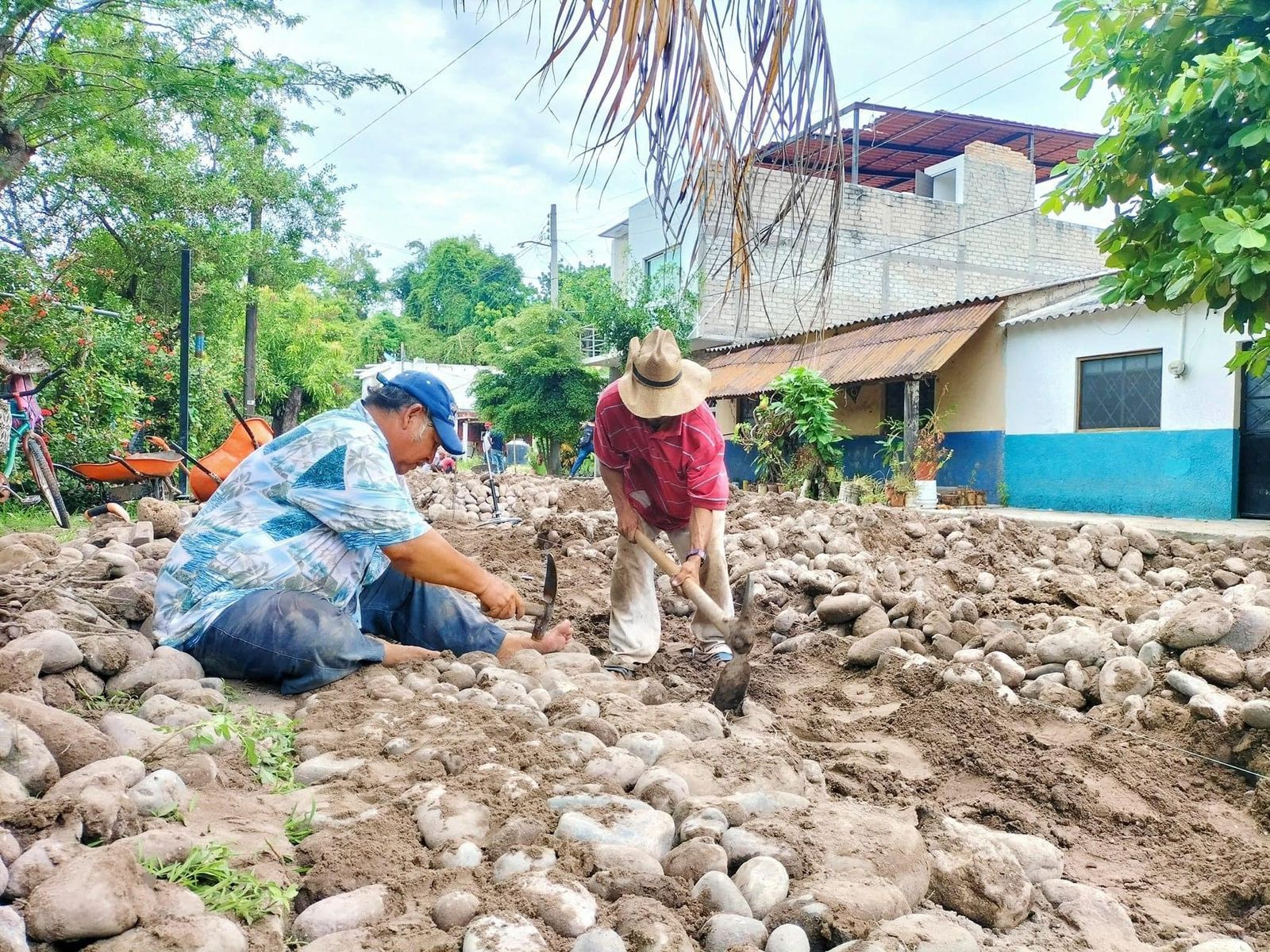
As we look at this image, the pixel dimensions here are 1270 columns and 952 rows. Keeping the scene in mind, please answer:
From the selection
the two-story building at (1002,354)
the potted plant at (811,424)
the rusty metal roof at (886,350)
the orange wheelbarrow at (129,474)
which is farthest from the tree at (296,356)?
the orange wheelbarrow at (129,474)

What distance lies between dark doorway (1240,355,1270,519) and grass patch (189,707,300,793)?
10.0 m

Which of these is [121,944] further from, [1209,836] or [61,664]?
[1209,836]

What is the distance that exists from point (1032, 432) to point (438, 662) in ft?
34.5

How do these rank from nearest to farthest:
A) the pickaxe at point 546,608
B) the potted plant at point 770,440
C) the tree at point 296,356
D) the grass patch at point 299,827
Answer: the grass patch at point 299,827 → the pickaxe at point 546,608 → the potted plant at point 770,440 → the tree at point 296,356

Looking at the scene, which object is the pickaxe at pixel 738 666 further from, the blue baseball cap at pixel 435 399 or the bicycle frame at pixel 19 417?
the bicycle frame at pixel 19 417

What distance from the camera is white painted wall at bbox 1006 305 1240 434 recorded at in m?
9.77

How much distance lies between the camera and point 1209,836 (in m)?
2.65

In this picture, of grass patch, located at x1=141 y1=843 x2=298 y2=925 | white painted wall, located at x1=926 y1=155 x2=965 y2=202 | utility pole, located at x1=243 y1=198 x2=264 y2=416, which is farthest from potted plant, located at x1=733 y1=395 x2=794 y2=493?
grass patch, located at x1=141 y1=843 x2=298 y2=925

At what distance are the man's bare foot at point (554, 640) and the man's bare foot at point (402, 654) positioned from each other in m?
0.57

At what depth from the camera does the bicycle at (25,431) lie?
22.8 feet

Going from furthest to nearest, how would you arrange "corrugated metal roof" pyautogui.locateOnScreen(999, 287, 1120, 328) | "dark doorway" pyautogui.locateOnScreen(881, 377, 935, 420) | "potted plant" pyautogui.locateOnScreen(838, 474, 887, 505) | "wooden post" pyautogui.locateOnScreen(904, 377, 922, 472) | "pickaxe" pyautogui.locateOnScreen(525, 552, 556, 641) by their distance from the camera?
"dark doorway" pyautogui.locateOnScreen(881, 377, 935, 420) < "wooden post" pyautogui.locateOnScreen(904, 377, 922, 472) < "potted plant" pyautogui.locateOnScreen(838, 474, 887, 505) < "corrugated metal roof" pyautogui.locateOnScreen(999, 287, 1120, 328) < "pickaxe" pyautogui.locateOnScreen(525, 552, 556, 641)

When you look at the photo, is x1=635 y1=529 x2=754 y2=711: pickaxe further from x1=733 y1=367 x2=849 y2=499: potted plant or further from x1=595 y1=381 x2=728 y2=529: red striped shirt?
x1=733 y1=367 x2=849 y2=499: potted plant

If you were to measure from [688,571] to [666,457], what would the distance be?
0.51 m

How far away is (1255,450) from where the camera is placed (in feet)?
31.5
